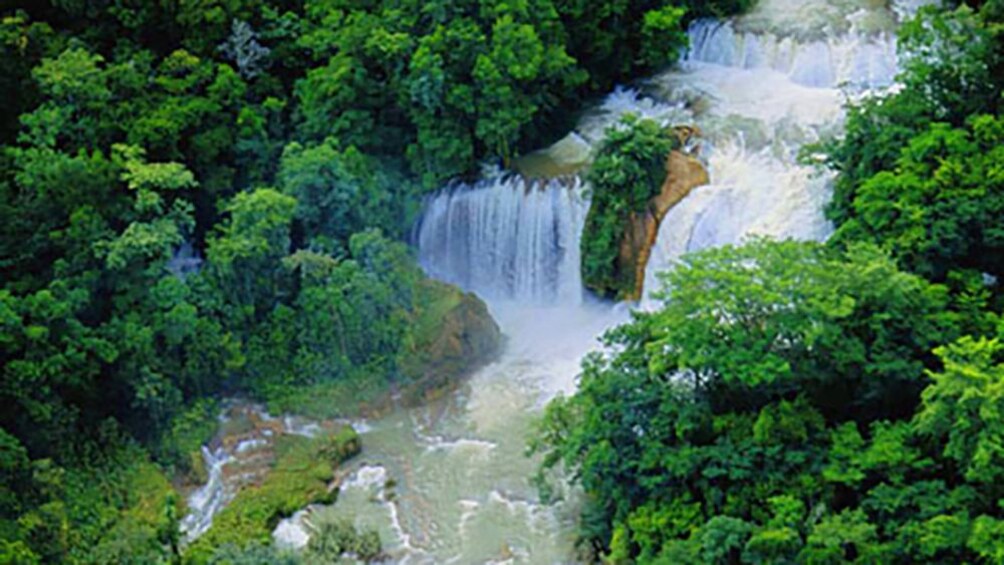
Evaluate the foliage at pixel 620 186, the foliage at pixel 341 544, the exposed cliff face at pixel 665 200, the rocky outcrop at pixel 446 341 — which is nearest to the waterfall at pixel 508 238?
the foliage at pixel 620 186

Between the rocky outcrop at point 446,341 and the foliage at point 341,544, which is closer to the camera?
the foliage at point 341,544

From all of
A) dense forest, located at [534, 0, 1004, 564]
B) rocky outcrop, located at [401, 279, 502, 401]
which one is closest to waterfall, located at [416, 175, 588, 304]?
rocky outcrop, located at [401, 279, 502, 401]

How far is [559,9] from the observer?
23359mm

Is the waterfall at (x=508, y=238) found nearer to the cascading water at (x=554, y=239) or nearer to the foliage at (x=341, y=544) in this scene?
the cascading water at (x=554, y=239)

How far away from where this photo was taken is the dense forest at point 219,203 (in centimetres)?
1838

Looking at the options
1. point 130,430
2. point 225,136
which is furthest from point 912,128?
point 130,430

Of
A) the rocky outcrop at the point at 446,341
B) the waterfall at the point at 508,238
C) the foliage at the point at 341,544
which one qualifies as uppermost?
the waterfall at the point at 508,238

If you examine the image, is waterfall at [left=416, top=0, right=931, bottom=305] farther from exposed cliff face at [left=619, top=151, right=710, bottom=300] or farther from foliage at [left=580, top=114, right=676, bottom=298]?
foliage at [left=580, top=114, right=676, bottom=298]

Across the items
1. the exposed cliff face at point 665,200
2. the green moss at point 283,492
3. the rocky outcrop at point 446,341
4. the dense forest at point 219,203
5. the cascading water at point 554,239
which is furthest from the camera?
the exposed cliff face at point 665,200

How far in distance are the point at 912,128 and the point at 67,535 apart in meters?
13.2

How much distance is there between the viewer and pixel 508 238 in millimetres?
22828

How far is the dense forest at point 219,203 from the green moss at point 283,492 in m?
0.09

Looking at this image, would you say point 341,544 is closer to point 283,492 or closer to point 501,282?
point 283,492

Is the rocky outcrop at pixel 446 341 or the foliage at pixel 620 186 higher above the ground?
the foliage at pixel 620 186
